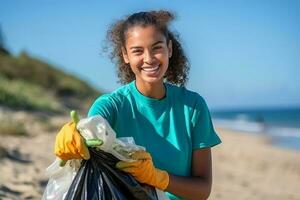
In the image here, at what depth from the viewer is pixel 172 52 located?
Answer: 3.22m

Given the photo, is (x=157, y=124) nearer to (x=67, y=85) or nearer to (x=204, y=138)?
(x=204, y=138)

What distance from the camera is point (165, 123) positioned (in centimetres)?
300

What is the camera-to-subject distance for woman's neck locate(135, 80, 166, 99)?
302 cm

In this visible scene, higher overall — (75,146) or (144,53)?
(144,53)

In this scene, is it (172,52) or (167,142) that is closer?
(167,142)

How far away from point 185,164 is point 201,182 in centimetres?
12

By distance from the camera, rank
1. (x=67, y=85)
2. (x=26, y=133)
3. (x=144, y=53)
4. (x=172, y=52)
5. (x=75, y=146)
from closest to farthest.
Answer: (x=75, y=146), (x=144, y=53), (x=172, y=52), (x=26, y=133), (x=67, y=85)

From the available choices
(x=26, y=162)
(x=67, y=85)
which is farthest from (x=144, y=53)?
(x=67, y=85)

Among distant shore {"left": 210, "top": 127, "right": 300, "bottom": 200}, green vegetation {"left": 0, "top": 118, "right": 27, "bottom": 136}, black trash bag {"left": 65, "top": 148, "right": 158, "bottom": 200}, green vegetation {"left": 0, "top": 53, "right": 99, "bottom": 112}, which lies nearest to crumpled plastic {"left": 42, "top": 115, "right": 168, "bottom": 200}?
black trash bag {"left": 65, "top": 148, "right": 158, "bottom": 200}

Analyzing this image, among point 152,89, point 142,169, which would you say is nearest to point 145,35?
point 152,89

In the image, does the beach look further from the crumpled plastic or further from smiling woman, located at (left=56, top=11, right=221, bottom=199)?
the crumpled plastic

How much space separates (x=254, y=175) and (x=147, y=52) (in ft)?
28.3

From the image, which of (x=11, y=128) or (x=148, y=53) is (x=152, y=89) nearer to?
(x=148, y=53)

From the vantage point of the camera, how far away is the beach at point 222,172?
6.00m
